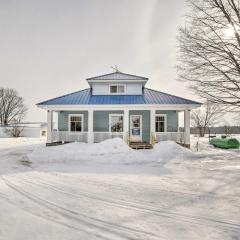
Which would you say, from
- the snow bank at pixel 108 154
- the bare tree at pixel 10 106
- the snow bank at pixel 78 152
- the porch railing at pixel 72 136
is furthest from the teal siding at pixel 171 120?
the bare tree at pixel 10 106

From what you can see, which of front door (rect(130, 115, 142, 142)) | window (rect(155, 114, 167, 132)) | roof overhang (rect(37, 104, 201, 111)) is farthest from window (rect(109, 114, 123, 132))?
window (rect(155, 114, 167, 132))

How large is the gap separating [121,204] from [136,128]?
16.3 m

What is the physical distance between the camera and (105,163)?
14156 mm

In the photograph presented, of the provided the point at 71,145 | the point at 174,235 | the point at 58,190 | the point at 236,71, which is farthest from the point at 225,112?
the point at 174,235

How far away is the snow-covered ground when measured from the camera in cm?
465

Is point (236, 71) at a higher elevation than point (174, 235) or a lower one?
higher

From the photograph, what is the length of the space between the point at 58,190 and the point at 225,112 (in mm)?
12942

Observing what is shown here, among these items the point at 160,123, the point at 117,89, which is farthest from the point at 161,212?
the point at 117,89

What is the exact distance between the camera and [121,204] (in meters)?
6.35

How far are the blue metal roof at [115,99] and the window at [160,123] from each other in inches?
69.1

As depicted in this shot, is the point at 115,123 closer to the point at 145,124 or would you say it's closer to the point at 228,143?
the point at 145,124

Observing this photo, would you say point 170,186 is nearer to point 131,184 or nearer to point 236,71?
point 131,184

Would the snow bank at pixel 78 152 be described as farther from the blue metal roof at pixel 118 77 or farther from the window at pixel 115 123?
the blue metal roof at pixel 118 77

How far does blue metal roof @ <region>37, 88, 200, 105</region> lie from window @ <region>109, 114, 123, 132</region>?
62.6 inches
